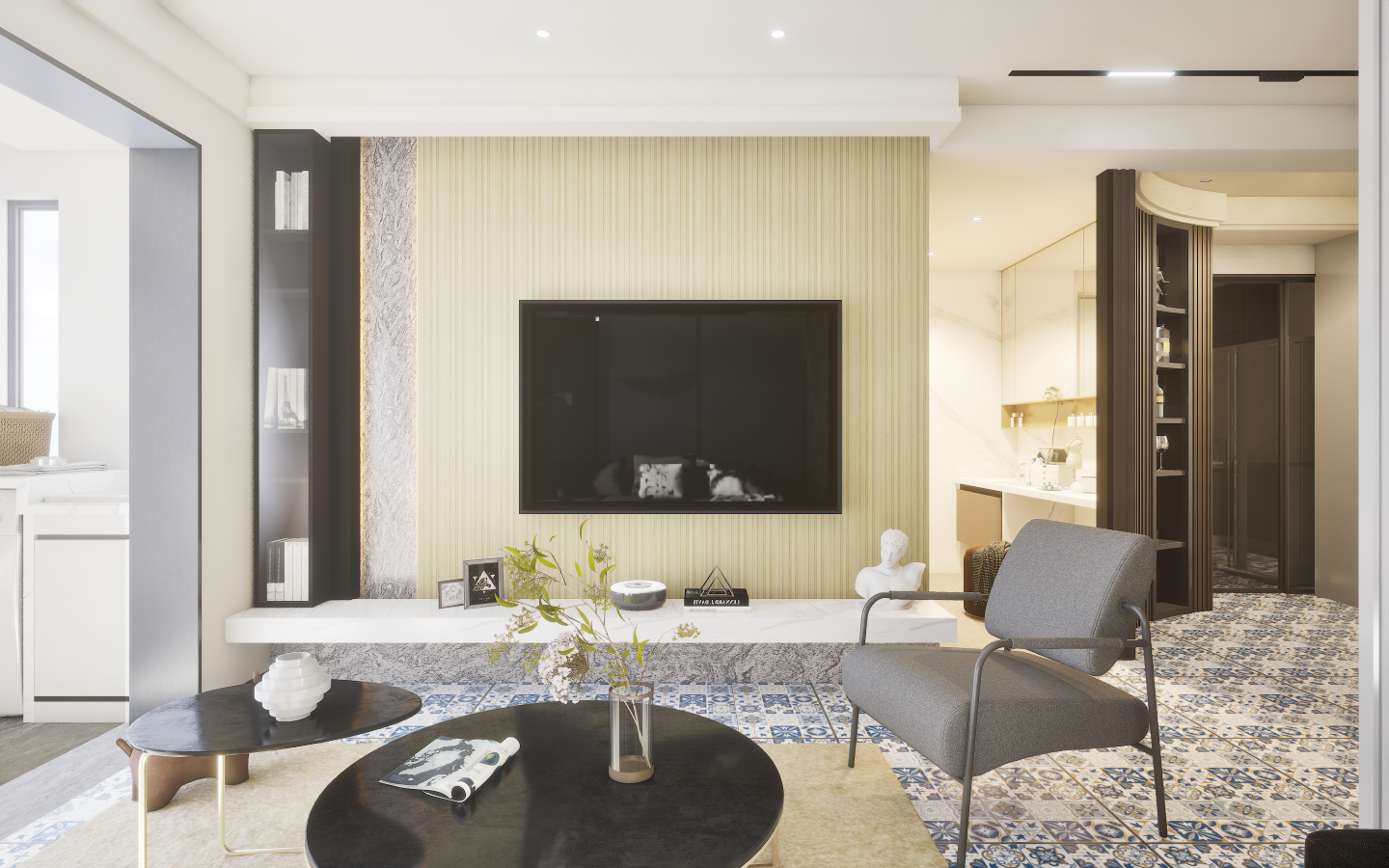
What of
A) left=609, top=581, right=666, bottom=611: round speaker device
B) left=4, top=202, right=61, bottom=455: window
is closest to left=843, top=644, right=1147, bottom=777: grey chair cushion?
left=609, top=581, right=666, bottom=611: round speaker device

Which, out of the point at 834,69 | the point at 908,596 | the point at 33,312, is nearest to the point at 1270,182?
the point at 834,69

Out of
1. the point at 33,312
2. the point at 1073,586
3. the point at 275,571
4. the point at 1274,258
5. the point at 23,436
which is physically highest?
the point at 1274,258

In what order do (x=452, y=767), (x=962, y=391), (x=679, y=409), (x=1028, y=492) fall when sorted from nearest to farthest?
(x=452, y=767) → (x=679, y=409) → (x=1028, y=492) → (x=962, y=391)

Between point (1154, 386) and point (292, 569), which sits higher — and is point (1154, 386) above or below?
above

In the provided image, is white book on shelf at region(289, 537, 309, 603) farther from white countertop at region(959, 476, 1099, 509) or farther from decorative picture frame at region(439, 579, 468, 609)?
white countertop at region(959, 476, 1099, 509)

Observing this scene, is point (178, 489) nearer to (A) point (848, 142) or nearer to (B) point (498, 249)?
(B) point (498, 249)

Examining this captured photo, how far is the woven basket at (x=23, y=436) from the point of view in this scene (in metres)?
3.20

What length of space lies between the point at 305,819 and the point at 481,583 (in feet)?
4.00

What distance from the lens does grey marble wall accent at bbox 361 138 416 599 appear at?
3.41m

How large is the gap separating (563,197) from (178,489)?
211cm

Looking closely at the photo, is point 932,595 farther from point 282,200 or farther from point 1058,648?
point 282,200

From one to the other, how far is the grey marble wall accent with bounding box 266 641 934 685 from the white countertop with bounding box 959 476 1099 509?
6.01ft

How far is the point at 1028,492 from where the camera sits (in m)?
4.75

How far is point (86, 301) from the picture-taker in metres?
3.44
